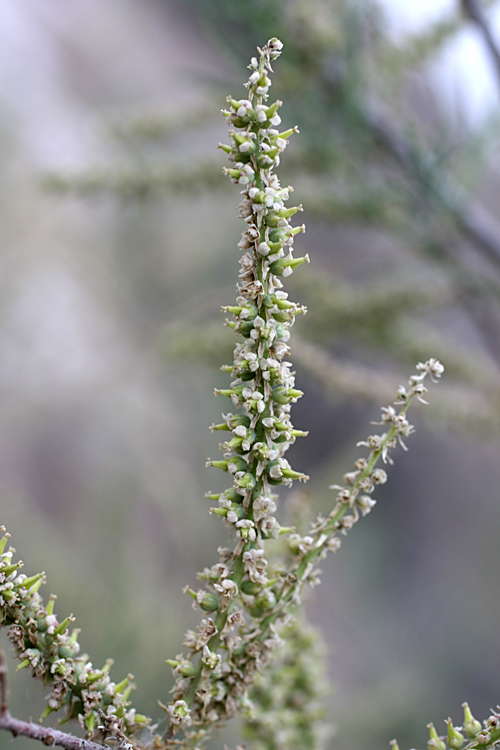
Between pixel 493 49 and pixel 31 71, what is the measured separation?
113 inches

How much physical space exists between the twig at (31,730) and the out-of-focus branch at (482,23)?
72cm

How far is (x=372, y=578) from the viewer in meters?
1.88

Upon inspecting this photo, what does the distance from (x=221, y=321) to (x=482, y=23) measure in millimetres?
743

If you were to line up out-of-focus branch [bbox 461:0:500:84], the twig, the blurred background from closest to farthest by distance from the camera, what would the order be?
1. the twig
2. out-of-focus branch [bbox 461:0:500:84]
3. the blurred background

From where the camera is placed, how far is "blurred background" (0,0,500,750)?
83 cm

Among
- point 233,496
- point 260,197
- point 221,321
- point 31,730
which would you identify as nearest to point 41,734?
point 31,730

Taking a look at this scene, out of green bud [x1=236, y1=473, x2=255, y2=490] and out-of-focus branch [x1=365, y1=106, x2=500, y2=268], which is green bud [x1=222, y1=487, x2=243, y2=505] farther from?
out-of-focus branch [x1=365, y1=106, x2=500, y2=268]

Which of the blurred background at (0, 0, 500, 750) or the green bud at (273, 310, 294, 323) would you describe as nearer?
the green bud at (273, 310, 294, 323)

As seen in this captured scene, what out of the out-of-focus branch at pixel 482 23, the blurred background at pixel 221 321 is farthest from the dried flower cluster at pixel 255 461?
the out-of-focus branch at pixel 482 23

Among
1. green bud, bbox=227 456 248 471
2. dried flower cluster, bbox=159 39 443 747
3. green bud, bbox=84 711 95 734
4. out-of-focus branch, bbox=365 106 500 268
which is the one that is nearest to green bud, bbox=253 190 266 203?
dried flower cluster, bbox=159 39 443 747

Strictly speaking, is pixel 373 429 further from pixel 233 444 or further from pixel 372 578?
pixel 233 444

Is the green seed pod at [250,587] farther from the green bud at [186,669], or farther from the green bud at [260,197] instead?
the green bud at [260,197]

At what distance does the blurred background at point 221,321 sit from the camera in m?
0.83

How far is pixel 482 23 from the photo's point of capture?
687 millimetres
